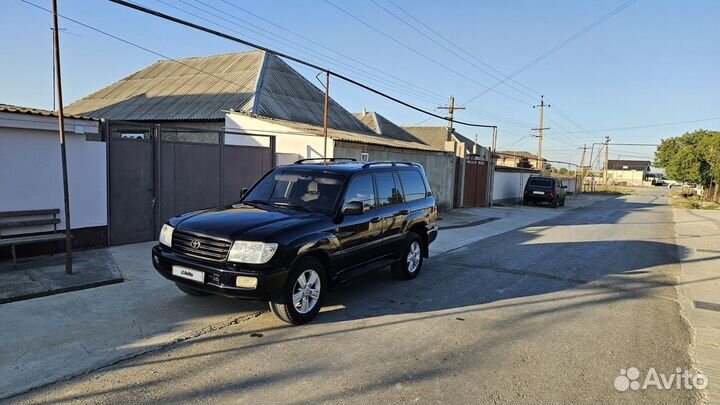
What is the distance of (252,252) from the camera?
483cm

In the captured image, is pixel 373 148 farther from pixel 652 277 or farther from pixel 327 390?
pixel 327 390

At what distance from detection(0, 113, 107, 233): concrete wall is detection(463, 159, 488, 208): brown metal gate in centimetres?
1700

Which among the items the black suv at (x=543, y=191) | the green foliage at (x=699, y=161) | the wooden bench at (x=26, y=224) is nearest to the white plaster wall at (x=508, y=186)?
the black suv at (x=543, y=191)

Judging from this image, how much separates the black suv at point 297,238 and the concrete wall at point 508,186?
2015 cm

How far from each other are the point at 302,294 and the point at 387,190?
244 cm

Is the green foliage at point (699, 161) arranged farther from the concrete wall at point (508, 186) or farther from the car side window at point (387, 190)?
the car side window at point (387, 190)

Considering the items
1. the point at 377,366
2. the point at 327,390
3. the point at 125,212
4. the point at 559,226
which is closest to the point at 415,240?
the point at 377,366

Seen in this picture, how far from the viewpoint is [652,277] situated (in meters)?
8.43

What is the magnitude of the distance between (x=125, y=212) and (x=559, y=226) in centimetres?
1418

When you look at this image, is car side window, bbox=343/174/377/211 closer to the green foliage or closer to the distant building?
the green foliage

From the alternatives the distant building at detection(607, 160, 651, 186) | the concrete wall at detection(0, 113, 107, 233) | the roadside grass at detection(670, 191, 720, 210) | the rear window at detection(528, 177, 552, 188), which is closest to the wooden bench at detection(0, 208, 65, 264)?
the concrete wall at detection(0, 113, 107, 233)

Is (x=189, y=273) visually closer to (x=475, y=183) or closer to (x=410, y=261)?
(x=410, y=261)

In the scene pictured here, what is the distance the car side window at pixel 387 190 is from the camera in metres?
6.90

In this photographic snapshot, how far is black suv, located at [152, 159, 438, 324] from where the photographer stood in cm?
486
